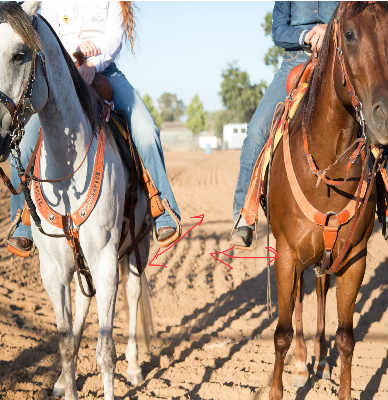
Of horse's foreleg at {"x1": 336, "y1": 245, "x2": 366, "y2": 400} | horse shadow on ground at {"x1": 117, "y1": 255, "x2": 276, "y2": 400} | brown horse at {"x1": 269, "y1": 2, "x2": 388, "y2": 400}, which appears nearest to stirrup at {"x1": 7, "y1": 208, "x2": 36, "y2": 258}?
horse shadow on ground at {"x1": 117, "y1": 255, "x2": 276, "y2": 400}

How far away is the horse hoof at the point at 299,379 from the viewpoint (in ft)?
15.1

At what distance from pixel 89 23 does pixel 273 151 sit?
192 cm

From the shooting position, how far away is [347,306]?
→ 373 cm

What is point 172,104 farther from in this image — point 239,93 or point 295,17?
point 295,17

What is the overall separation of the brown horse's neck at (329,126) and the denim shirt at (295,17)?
109cm

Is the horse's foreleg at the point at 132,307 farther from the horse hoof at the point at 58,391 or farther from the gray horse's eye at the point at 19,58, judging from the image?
the gray horse's eye at the point at 19,58

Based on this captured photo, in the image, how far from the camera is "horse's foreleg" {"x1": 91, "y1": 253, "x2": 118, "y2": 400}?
3578 mm

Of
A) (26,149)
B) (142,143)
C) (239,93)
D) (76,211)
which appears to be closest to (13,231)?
(26,149)

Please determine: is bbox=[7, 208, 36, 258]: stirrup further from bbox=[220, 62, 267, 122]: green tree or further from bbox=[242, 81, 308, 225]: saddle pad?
bbox=[220, 62, 267, 122]: green tree

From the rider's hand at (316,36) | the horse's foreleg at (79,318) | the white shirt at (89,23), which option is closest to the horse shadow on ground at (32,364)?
the horse's foreleg at (79,318)

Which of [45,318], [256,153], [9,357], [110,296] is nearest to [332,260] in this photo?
[256,153]

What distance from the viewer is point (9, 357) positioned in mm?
5043

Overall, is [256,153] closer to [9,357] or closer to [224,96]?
[9,357]

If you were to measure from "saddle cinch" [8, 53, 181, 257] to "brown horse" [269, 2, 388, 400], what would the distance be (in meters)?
0.97
